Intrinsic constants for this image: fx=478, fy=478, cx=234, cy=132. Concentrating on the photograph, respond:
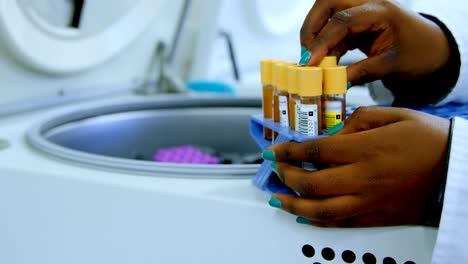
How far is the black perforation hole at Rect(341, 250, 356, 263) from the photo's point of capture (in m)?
0.69

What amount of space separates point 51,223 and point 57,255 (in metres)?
0.06

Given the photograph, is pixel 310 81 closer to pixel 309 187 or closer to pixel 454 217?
pixel 309 187

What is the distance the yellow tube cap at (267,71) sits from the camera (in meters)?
0.85

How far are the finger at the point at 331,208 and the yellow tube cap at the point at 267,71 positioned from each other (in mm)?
264

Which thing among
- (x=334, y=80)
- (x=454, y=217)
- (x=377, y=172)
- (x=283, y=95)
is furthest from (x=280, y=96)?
(x=454, y=217)

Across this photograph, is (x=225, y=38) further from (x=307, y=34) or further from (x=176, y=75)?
(x=307, y=34)

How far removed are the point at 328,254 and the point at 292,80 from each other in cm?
26

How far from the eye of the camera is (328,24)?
2.49 feet

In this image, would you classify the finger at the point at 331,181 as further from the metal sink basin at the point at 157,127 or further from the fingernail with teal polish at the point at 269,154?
the metal sink basin at the point at 157,127

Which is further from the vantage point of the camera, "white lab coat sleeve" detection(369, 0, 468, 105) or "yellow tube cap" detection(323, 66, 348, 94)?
"white lab coat sleeve" detection(369, 0, 468, 105)

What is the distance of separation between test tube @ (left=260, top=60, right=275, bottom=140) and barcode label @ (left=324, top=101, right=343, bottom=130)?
0.13m

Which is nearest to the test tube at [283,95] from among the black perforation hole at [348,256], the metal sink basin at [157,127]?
the black perforation hole at [348,256]

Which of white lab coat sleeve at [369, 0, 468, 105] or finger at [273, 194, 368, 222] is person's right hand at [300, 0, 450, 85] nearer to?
white lab coat sleeve at [369, 0, 468, 105]

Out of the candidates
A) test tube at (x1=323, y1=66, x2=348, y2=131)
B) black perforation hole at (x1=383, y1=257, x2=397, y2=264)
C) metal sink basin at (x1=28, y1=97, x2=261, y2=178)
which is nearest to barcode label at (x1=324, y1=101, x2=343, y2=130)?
test tube at (x1=323, y1=66, x2=348, y2=131)
